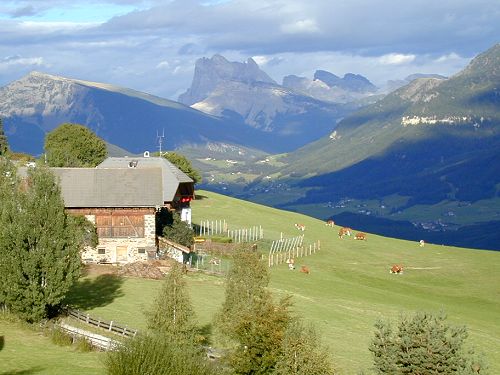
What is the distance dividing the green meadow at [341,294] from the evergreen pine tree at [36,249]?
188 cm

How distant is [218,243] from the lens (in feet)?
279

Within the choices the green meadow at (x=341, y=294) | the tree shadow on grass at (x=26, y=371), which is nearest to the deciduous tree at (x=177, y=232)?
the green meadow at (x=341, y=294)

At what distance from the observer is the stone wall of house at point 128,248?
2931 inches

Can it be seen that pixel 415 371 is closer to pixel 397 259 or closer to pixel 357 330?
pixel 357 330

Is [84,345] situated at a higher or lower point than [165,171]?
lower

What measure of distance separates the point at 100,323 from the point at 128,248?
28.7 meters

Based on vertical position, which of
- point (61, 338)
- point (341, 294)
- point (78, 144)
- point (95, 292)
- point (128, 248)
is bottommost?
point (341, 294)

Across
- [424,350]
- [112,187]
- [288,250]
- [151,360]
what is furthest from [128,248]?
[424,350]

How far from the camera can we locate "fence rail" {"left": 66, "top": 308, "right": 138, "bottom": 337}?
44.0m

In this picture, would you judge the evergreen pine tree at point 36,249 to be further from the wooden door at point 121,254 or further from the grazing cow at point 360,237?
the grazing cow at point 360,237

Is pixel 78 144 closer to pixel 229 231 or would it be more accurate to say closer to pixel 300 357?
pixel 229 231

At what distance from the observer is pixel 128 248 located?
74688 mm

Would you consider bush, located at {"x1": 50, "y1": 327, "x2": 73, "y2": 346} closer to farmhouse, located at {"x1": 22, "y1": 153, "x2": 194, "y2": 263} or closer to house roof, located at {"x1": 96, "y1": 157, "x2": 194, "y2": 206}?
farmhouse, located at {"x1": 22, "y1": 153, "x2": 194, "y2": 263}

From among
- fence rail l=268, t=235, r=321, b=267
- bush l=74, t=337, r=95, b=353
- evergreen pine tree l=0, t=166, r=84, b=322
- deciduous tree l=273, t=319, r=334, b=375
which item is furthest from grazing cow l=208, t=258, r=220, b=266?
deciduous tree l=273, t=319, r=334, b=375
